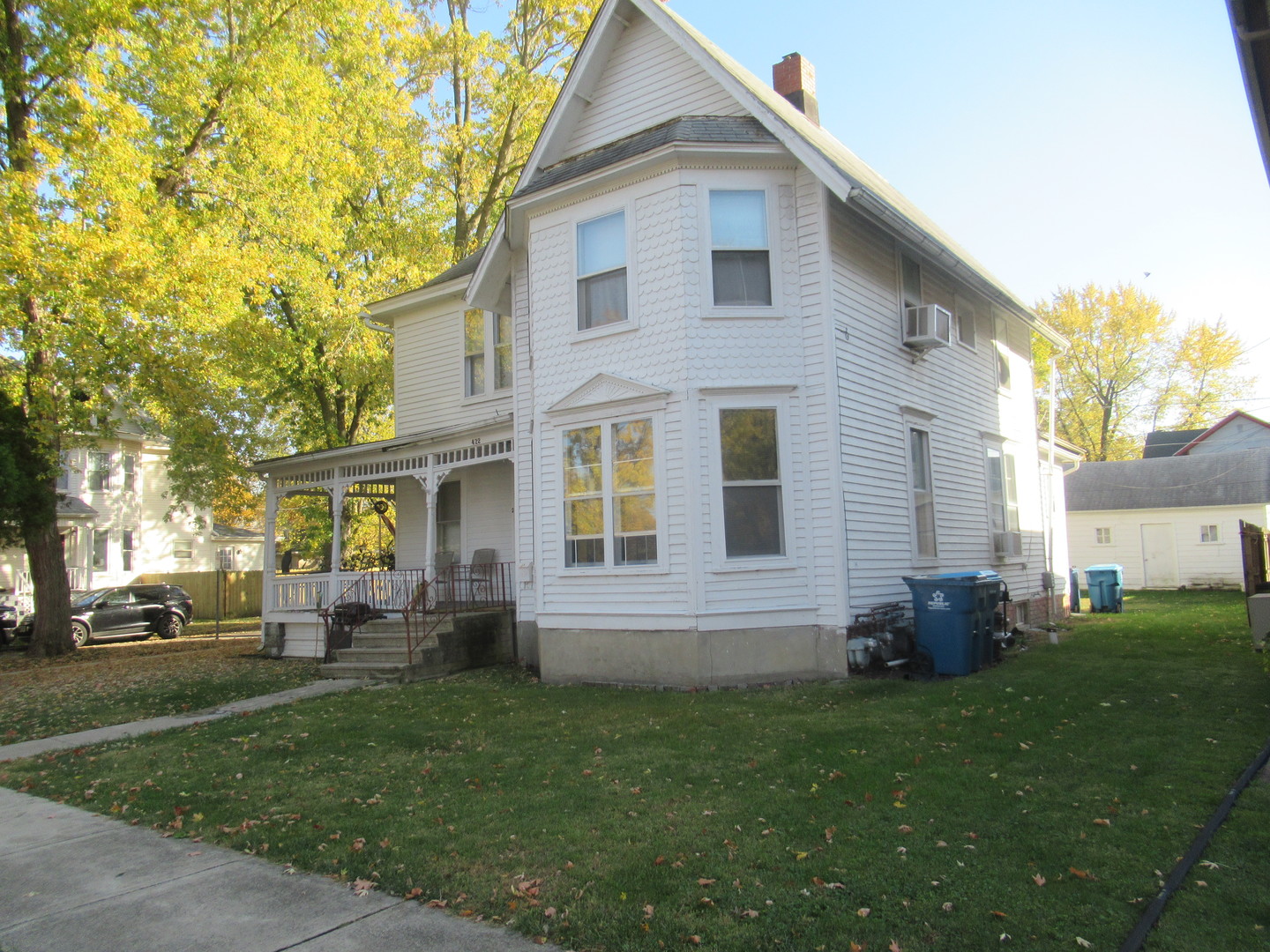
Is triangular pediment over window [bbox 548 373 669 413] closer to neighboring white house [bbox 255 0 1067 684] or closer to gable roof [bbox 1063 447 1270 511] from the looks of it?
neighboring white house [bbox 255 0 1067 684]

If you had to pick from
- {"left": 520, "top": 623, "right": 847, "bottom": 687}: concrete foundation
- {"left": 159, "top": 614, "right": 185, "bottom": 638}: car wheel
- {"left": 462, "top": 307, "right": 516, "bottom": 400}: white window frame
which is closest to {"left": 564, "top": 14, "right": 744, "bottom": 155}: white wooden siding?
{"left": 462, "top": 307, "right": 516, "bottom": 400}: white window frame

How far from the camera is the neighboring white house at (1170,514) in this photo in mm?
31422

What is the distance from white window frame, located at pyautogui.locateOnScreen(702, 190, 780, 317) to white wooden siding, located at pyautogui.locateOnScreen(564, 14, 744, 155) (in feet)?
4.38

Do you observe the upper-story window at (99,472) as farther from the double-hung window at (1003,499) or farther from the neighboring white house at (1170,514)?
the neighboring white house at (1170,514)

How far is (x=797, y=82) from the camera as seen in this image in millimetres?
16250

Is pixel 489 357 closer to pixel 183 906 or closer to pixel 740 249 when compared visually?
pixel 740 249

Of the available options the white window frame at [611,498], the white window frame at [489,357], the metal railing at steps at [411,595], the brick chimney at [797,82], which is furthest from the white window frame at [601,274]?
the brick chimney at [797,82]

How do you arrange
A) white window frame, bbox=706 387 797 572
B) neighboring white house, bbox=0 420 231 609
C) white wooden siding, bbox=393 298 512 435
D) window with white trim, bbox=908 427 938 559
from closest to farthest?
white window frame, bbox=706 387 797 572
window with white trim, bbox=908 427 938 559
white wooden siding, bbox=393 298 512 435
neighboring white house, bbox=0 420 231 609

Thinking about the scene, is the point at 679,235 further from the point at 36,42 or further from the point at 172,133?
the point at 36,42

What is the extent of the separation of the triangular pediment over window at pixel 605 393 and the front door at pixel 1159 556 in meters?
29.5

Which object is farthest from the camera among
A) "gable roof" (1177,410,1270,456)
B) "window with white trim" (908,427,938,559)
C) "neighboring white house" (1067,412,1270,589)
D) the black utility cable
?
"gable roof" (1177,410,1270,456)

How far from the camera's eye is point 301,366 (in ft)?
82.4

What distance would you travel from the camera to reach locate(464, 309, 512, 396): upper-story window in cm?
1622

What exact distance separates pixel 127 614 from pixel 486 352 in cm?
1467
